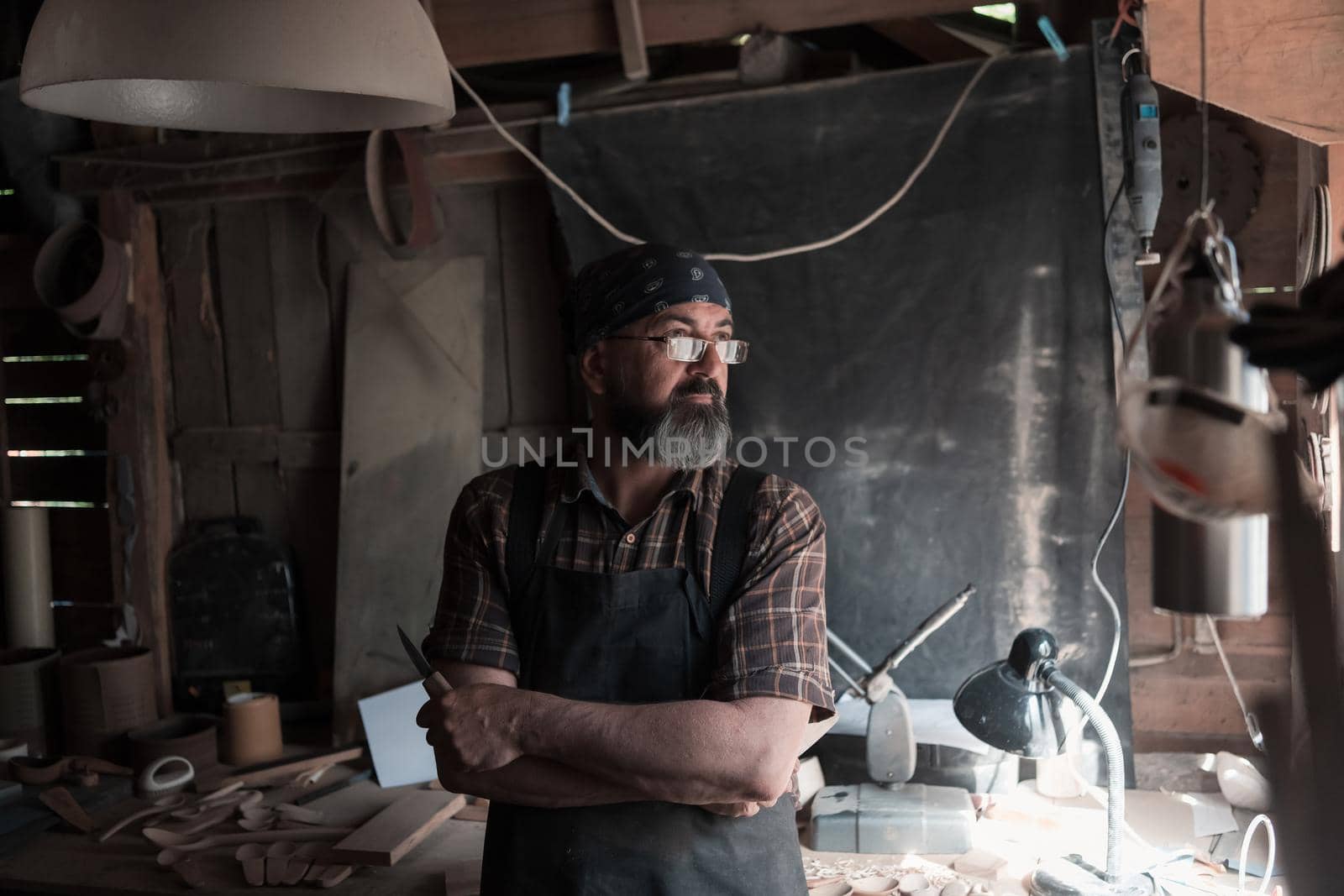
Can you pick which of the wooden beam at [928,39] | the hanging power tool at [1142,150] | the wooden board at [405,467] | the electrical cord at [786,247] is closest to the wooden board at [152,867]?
the wooden board at [405,467]

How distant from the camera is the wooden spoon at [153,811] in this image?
286cm

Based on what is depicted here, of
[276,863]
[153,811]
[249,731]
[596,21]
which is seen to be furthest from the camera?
[249,731]

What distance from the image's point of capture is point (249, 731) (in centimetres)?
333

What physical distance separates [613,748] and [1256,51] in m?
1.56

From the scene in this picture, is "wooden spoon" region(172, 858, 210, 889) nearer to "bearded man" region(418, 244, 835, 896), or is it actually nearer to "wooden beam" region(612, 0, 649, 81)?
"bearded man" region(418, 244, 835, 896)

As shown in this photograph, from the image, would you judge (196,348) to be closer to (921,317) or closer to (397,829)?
(397,829)

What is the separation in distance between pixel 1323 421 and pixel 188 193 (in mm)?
3430

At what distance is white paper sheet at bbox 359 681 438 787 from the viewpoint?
125 inches

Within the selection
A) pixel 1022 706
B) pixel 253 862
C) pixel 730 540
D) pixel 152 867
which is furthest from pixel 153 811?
pixel 1022 706

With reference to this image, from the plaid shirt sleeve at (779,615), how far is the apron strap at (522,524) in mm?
400

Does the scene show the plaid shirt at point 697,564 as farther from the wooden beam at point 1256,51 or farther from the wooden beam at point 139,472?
the wooden beam at point 139,472

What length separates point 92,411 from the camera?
3.73 meters

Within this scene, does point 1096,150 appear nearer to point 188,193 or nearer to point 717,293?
point 717,293

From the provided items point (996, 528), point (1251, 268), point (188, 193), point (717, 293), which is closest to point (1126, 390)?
point (717, 293)
